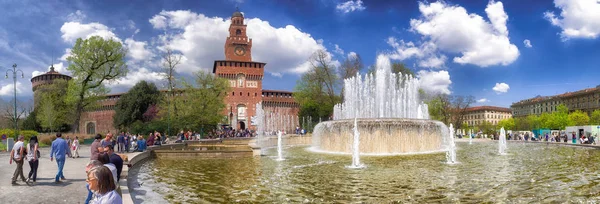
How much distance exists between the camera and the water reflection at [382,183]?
7.05 metres

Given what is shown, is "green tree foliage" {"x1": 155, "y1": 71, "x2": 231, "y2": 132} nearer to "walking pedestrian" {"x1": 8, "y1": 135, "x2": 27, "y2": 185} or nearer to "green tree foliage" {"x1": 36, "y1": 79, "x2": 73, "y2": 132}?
"green tree foliage" {"x1": 36, "y1": 79, "x2": 73, "y2": 132}

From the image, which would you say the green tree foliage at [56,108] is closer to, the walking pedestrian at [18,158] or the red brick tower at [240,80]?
the red brick tower at [240,80]

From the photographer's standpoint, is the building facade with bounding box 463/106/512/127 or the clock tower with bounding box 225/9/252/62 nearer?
the clock tower with bounding box 225/9/252/62

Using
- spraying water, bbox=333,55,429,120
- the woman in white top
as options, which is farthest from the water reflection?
spraying water, bbox=333,55,429,120

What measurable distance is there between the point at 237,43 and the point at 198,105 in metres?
31.0

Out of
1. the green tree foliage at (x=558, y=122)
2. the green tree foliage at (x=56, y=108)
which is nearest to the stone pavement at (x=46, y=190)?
the green tree foliage at (x=56, y=108)

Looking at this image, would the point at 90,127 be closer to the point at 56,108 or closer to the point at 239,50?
the point at 56,108

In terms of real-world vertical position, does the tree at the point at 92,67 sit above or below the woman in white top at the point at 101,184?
above

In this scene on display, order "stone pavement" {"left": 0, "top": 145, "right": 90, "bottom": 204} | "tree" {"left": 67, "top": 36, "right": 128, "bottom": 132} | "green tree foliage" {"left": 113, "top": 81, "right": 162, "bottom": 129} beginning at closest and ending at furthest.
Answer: "stone pavement" {"left": 0, "top": 145, "right": 90, "bottom": 204}, "tree" {"left": 67, "top": 36, "right": 128, "bottom": 132}, "green tree foliage" {"left": 113, "top": 81, "right": 162, "bottom": 129}

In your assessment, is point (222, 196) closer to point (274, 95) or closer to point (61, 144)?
point (61, 144)

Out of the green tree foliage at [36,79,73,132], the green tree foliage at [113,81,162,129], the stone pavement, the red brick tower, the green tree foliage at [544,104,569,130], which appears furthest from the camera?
the green tree foliage at [544,104,569,130]

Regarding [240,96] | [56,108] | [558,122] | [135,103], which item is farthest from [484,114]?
[56,108]

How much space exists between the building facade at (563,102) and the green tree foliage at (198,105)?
238 feet

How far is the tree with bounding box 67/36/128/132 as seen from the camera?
112 ft
